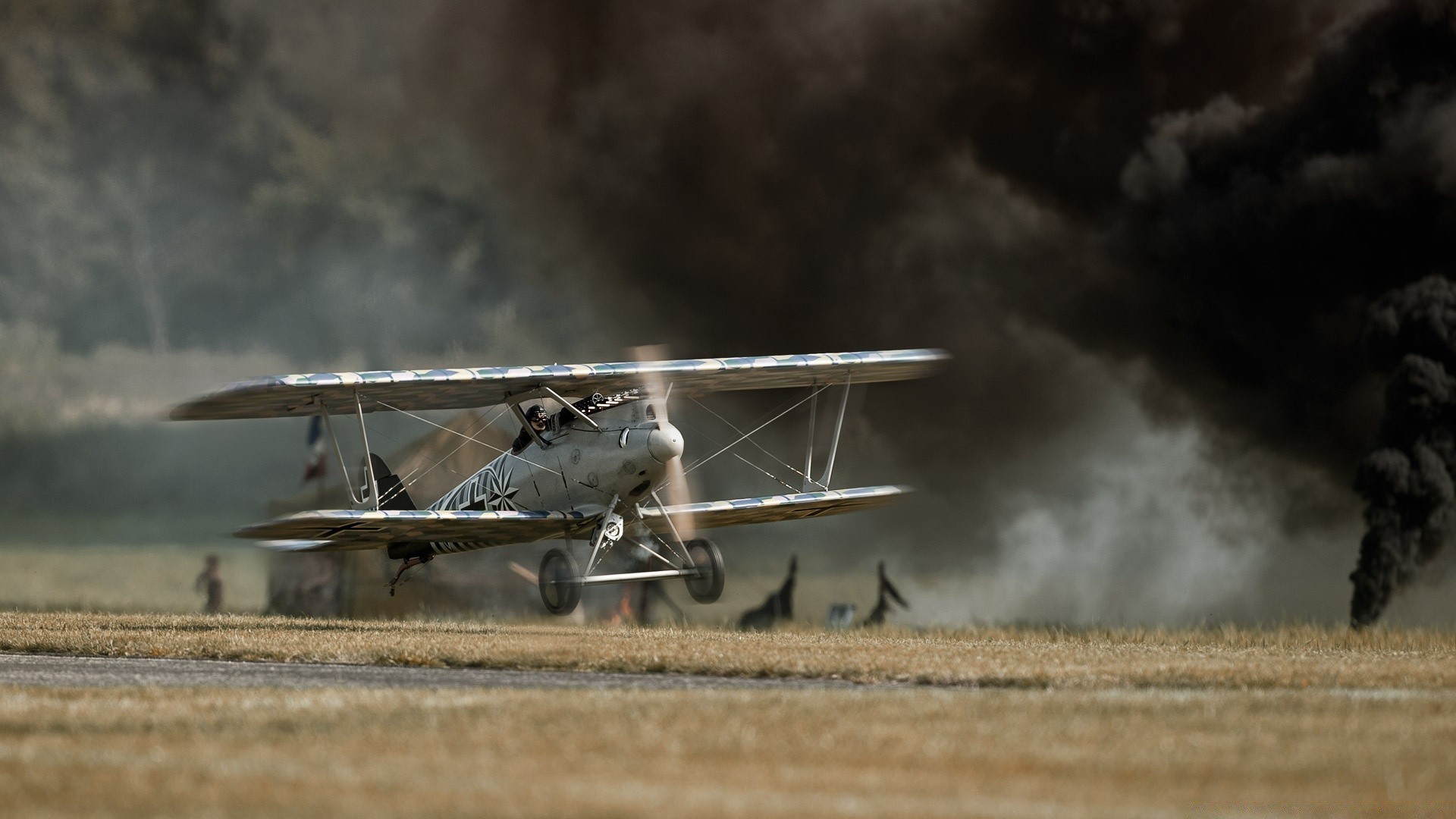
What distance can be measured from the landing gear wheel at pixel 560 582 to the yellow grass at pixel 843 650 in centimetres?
46

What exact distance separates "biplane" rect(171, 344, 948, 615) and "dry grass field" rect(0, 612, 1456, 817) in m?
8.20

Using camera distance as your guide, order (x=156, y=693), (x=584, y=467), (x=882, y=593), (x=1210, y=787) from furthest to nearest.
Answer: (x=882, y=593)
(x=584, y=467)
(x=156, y=693)
(x=1210, y=787)

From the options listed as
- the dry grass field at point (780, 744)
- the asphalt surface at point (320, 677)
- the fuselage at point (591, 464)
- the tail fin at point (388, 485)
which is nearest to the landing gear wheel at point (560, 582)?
the fuselage at point (591, 464)

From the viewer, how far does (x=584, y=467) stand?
26.8 m

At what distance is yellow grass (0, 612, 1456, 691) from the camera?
15680 mm

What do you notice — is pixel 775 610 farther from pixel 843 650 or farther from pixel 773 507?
pixel 843 650

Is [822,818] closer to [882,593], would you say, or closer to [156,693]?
[156,693]

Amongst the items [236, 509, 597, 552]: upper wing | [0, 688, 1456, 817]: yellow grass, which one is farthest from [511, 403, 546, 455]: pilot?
[0, 688, 1456, 817]: yellow grass

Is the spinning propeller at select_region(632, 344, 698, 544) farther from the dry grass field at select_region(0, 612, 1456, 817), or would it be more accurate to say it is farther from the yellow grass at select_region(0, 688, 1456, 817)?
the yellow grass at select_region(0, 688, 1456, 817)

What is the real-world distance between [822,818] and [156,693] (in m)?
7.85

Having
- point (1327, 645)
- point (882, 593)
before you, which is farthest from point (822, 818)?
point (882, 593)

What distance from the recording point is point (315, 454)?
1761 inches

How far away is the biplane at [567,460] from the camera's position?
81.9 ft

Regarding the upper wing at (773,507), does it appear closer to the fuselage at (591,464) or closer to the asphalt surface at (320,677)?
the fuselage at (591,464)
